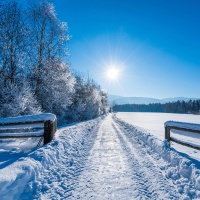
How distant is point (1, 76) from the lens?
323 inches

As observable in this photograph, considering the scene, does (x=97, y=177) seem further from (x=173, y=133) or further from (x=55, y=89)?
(x=55, y=89)

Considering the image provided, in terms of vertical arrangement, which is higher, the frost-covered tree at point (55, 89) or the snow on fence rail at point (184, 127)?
the frost-covered tree at point (55, 89)

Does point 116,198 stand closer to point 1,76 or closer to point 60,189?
point 60,189

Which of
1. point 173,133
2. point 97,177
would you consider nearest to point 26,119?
point 97,177

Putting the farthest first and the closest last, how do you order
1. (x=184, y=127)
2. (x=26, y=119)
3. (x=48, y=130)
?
(x=48, y=130)
(x=26, y=119)
(x=184, y=127)

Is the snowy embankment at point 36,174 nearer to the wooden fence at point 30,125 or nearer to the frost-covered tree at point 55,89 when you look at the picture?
the wooden fence at point 30,125

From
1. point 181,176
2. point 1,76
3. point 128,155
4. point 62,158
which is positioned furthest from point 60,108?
point 181,176

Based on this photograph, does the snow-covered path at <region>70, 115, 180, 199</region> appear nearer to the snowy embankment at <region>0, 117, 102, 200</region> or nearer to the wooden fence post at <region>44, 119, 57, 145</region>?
the snowy embankment at <region>0, 117, 102, 200</region>

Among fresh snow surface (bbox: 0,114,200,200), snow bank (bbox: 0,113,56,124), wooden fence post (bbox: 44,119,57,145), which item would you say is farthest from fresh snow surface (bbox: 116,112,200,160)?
snow bank (bbox: 0,113,56,124)

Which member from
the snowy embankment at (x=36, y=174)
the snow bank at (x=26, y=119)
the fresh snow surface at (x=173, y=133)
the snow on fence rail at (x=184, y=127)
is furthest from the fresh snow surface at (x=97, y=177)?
the snow bank at (x=26, y=119)

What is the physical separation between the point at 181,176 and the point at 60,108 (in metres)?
12.6

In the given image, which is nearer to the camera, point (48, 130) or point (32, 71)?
point (48, 130)

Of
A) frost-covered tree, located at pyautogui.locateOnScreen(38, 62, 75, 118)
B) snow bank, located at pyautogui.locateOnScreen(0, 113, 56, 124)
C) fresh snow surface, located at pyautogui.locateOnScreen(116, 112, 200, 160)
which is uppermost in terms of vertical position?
frost-covered tree, located at pyautogui.locateOnScreen(38, 62, 75, 118)

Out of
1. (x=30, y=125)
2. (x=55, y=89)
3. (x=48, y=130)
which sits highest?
(x=55, y=89)
